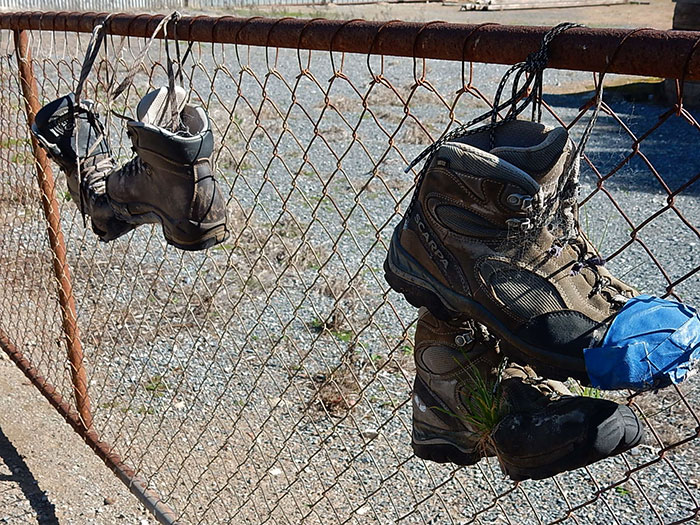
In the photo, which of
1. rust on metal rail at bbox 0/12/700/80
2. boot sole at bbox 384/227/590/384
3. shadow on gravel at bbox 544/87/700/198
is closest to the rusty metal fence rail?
rust on metal rail at bbox 0/12/700/80

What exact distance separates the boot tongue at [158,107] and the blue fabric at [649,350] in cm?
124

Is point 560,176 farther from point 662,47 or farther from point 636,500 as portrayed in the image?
point 636,500

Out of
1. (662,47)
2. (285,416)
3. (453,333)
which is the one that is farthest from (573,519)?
(662,47)

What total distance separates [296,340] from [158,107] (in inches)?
100

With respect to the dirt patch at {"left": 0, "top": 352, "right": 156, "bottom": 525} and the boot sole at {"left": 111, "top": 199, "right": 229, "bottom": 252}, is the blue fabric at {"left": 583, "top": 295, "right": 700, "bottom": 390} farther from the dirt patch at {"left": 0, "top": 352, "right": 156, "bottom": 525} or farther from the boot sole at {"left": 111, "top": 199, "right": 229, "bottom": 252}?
the dirt patch at {"left": 0, "top": 352, "right": 156, "bottom": 525}

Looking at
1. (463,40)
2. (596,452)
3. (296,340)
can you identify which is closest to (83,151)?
(463,40)

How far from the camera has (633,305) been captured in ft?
3.65

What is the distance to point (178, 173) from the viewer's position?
1917mm

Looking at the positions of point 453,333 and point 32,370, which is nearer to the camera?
point 453,333

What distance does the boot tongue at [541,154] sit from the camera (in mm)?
1175

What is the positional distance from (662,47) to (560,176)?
0.23 metres

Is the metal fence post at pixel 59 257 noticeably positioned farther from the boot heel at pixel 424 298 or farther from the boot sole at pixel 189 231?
the boot heel at pixel 424 298

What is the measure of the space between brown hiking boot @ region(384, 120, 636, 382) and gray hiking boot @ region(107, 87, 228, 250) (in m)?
0.80

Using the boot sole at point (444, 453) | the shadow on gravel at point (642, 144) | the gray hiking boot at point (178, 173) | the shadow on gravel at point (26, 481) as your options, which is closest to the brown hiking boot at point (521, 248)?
the boot sole at point (444, 453)
